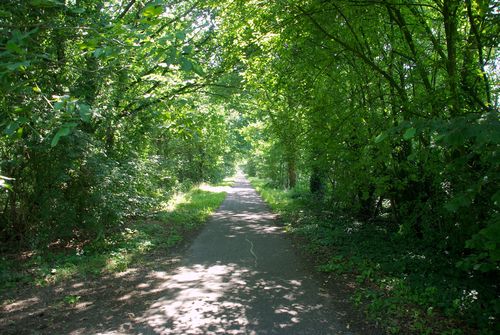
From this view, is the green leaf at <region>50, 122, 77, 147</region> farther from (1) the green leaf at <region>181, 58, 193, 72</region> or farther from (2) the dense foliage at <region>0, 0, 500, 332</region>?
(1) the green leaf at <region>181, 58, 193, 72</region>

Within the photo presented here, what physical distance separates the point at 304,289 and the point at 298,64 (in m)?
5.08

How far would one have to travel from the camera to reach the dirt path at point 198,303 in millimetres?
4945

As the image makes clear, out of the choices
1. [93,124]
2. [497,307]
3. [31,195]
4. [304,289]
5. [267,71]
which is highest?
[267,71]

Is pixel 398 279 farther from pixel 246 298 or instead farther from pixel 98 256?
pixel 98 256

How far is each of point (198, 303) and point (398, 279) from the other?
11.3 ft

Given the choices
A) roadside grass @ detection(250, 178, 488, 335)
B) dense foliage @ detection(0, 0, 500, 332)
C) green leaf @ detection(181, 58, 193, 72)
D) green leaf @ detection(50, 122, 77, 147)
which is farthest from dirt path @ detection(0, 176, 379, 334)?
green leaf @ detection(181, 58, 193, 72)

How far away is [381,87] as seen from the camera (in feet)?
29.7

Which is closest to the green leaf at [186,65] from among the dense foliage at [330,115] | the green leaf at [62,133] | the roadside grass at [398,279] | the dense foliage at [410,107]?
the dense foliage at [330,115]

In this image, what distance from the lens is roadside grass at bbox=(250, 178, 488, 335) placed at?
479 cm

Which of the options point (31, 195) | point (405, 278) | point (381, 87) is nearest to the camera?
point (405, 278)

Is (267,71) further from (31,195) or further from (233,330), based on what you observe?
(233,330)

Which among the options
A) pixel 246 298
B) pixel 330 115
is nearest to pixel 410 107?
pixel 330 115

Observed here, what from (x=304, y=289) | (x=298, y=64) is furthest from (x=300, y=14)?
(x=304, y=289)

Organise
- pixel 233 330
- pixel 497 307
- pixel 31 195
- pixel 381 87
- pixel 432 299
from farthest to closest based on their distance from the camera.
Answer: pixel 381 87, pixel 31 195, pixel 432 299, pixel 233 330, pixel 497 307
